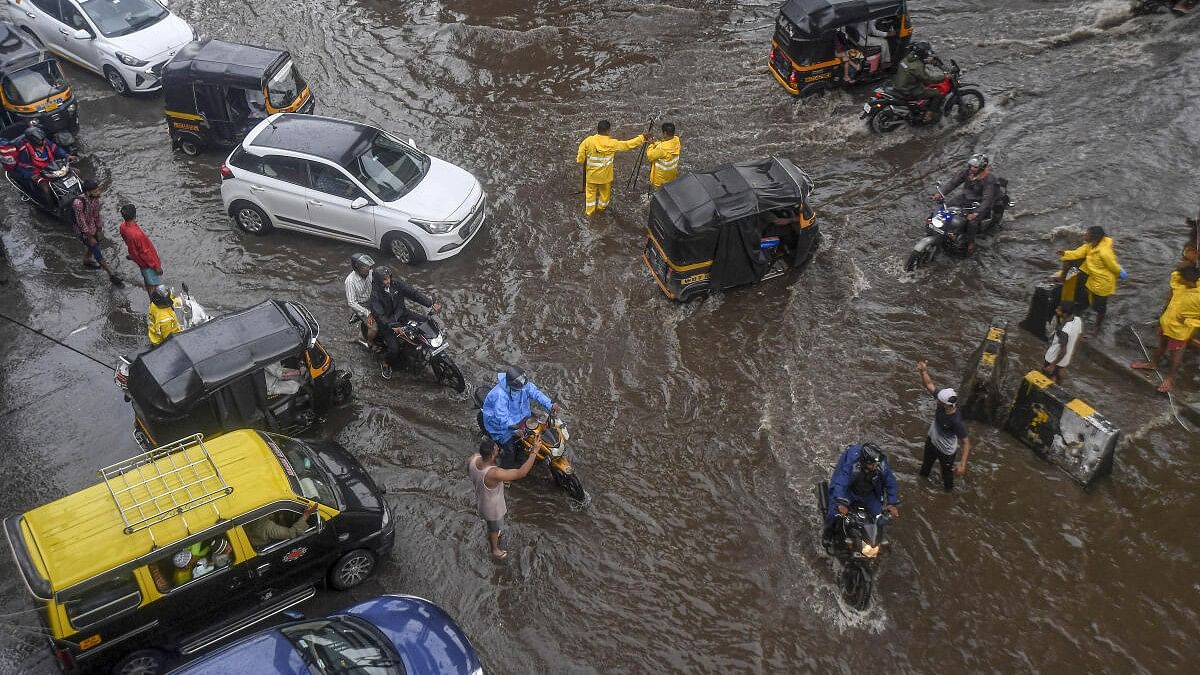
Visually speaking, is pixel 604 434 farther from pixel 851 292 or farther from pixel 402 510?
pixel 851 292

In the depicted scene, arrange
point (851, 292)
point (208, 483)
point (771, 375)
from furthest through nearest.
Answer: point (851, 292) < point (771, 375) < point (208, 483)

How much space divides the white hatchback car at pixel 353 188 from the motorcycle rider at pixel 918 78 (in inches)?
279

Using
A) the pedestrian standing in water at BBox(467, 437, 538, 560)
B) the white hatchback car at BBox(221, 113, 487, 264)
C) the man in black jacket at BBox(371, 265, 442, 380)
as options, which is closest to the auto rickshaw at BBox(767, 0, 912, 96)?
the white hatchback car at BBox(221, 113, 487, 264)

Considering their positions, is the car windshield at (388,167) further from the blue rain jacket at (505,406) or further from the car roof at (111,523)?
the car roof at (111,523)

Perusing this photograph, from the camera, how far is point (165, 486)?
7.46 meters

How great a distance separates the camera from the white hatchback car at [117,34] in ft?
52.9

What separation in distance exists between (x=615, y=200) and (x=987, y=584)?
790 centimetres

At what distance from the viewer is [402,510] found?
359 inches

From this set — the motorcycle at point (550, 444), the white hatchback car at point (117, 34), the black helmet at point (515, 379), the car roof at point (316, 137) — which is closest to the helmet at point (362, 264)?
the motorcycle at point (550, 444)

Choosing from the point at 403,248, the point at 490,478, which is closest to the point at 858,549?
the point at 490,478

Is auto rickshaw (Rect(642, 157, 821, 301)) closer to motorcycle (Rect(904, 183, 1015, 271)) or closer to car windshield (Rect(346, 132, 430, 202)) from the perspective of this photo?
motorcycle (Rect(904, 183, 1015, 271))

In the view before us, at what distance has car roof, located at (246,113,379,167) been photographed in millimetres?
12148

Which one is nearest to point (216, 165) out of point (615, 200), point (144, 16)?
point (144, 16)

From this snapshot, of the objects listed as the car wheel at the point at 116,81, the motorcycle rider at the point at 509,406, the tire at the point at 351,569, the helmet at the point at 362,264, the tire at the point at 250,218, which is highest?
the helmet at the point at 362,264
